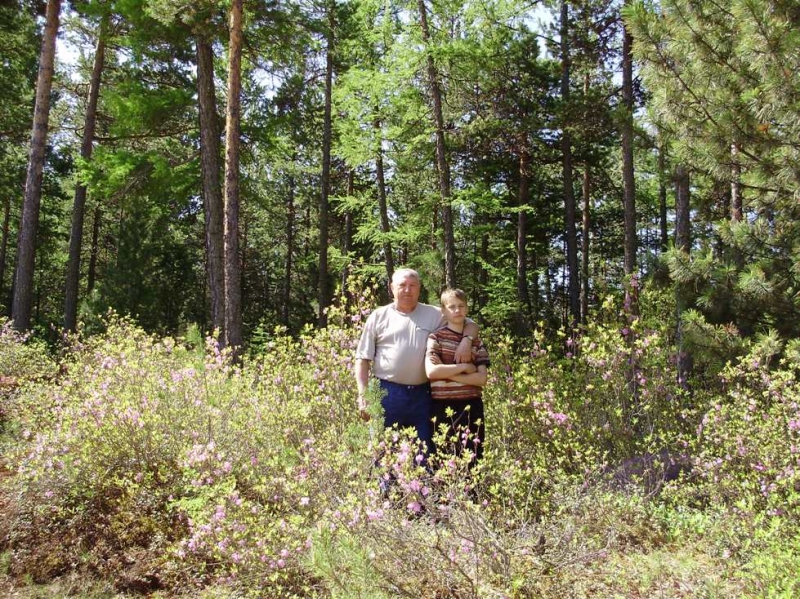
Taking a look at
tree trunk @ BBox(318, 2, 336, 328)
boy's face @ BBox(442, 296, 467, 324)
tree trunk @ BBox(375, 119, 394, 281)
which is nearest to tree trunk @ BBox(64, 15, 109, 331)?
tree trunk @ BBox(318, 2, 336, 328)

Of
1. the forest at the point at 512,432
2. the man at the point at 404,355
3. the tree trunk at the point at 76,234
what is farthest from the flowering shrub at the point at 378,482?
the tree trunk at the point at 76,234

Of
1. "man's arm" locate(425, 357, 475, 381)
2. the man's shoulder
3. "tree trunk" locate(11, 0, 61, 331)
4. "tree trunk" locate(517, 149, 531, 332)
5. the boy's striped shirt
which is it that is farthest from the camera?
"tree trunk" locate(517, 149, 531, 332)

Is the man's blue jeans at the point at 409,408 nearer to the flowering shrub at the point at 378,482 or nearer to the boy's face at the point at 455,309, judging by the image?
the flowering shrub at the point at 378,482

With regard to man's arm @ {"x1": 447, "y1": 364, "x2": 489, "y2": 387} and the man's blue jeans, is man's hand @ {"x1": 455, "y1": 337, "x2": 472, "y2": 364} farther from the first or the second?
the man's blue jeans

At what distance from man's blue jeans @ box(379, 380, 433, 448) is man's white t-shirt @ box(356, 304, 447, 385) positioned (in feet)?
0.18

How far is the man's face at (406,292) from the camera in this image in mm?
3945

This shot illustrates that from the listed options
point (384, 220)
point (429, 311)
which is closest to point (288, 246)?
point (384, 220)

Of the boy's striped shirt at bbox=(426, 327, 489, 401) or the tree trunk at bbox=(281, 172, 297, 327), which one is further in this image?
the tree trunk at bbox=(281, 172, 297, 327)

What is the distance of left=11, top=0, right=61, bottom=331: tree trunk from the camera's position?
1166 cm

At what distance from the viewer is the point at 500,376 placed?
5176mm

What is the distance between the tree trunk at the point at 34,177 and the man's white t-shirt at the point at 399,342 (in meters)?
10.4

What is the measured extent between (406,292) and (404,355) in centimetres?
42

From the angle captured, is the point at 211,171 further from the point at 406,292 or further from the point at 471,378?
the point at 471,378

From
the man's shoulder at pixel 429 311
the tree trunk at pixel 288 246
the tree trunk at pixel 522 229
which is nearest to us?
the man's shoulder at pixel 429 311
